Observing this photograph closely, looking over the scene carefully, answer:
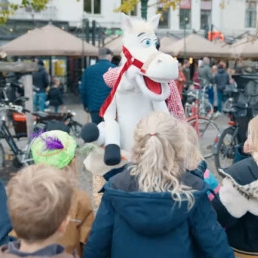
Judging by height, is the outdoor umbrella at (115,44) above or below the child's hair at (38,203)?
above

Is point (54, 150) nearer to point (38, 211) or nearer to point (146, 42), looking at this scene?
point (38, 211)

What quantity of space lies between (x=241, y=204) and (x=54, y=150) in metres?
1.08

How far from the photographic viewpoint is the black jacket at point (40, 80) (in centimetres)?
1505

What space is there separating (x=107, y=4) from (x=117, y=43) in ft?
38.3

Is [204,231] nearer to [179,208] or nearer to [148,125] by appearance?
[179,208]

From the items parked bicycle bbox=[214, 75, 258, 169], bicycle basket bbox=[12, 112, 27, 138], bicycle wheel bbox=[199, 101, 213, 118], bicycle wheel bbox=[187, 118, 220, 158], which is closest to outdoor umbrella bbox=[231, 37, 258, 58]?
bicycle wheel bbox=[199, 101, 213, 118]

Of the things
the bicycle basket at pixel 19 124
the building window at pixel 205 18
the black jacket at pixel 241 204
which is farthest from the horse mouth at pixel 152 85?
the building window at pixel 205 18

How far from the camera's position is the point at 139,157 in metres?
2.65

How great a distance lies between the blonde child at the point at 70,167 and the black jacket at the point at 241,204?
0.70 metres

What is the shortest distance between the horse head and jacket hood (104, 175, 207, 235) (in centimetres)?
158

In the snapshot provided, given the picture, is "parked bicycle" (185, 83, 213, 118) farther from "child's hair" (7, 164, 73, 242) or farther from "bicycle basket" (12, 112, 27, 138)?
"child's hair" (7, 164, 73, 242)

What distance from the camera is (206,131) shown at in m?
10.2

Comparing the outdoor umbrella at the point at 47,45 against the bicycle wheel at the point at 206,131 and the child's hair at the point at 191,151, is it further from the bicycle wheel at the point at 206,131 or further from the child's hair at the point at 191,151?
the child's hair at the point at 191,151

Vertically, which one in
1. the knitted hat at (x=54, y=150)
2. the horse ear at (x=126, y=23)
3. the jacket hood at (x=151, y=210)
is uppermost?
the horse ear at (x=126, y=23)
